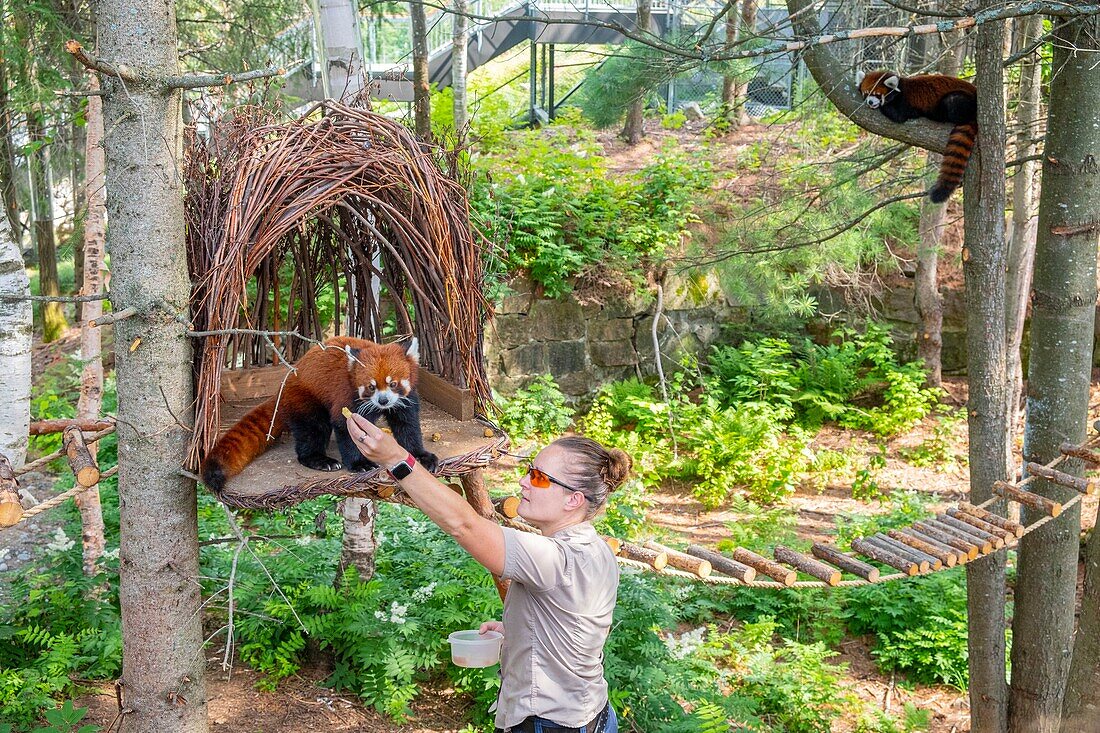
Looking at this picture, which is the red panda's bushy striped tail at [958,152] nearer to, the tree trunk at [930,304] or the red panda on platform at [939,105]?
the red panda on platform at [939,105]

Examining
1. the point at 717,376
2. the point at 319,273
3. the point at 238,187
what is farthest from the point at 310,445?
the point at 717,376

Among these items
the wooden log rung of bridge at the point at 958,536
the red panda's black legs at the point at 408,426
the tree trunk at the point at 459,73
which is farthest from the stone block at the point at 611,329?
the red panda's black legs at the point at 408,426

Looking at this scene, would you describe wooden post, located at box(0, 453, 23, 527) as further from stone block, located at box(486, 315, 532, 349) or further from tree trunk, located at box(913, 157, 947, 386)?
tree trunk, located at box(913, 157, 947, 386)

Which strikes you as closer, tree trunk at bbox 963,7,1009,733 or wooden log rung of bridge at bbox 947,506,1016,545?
wooden log rung of bridge at bbox 947,506,1016,545

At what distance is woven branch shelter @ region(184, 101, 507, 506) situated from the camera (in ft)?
6.95

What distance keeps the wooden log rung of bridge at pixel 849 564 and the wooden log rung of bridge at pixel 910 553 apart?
0.16 meters

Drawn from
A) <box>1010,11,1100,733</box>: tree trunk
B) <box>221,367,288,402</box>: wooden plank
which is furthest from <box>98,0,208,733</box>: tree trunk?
<box>1010,11,1100,733</box>: tree trunk

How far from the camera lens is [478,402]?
2639 millimetres

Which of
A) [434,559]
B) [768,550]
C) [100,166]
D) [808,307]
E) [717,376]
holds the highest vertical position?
[100,166]

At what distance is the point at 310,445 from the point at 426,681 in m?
2.13

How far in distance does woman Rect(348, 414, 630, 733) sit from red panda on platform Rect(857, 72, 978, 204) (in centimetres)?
292

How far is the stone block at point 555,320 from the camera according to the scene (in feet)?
27.3

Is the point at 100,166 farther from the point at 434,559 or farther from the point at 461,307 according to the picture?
the point at 461,307

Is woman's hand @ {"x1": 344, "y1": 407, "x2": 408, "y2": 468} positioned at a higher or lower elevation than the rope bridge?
higher
